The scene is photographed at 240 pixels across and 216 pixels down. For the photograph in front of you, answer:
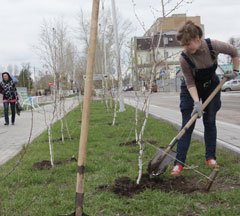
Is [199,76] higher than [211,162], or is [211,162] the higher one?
[199,76]

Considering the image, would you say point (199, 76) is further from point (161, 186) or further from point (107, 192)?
point (107, 192)

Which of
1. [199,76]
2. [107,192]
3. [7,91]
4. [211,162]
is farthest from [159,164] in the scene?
[7,91]

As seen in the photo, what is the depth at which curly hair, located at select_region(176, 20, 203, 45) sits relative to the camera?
14.1 ft

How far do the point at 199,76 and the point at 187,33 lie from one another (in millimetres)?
659

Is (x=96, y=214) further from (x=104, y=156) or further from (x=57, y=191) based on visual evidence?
(x=104, y=156)

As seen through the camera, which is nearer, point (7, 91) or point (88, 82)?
point (88, 82)

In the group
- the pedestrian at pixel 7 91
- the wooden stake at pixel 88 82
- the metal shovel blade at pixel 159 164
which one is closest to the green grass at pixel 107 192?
the metal shovel blade at pixel 159 164

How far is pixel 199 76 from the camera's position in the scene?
15.6ft

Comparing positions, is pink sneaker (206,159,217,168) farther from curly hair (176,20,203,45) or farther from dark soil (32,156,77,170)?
dark soil (32,156,77,170)

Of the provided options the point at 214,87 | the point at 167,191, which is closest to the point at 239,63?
the point at 214,87

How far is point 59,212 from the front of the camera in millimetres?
3709

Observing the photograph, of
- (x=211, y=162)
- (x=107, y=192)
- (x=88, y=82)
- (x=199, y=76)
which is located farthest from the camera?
(x=211, y=162)

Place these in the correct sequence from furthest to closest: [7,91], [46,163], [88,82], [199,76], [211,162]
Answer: [7,91]
[46,163]
[211,162]
[199,76]
[88,82]

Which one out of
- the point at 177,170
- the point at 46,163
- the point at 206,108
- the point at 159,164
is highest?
the point at 206,108
